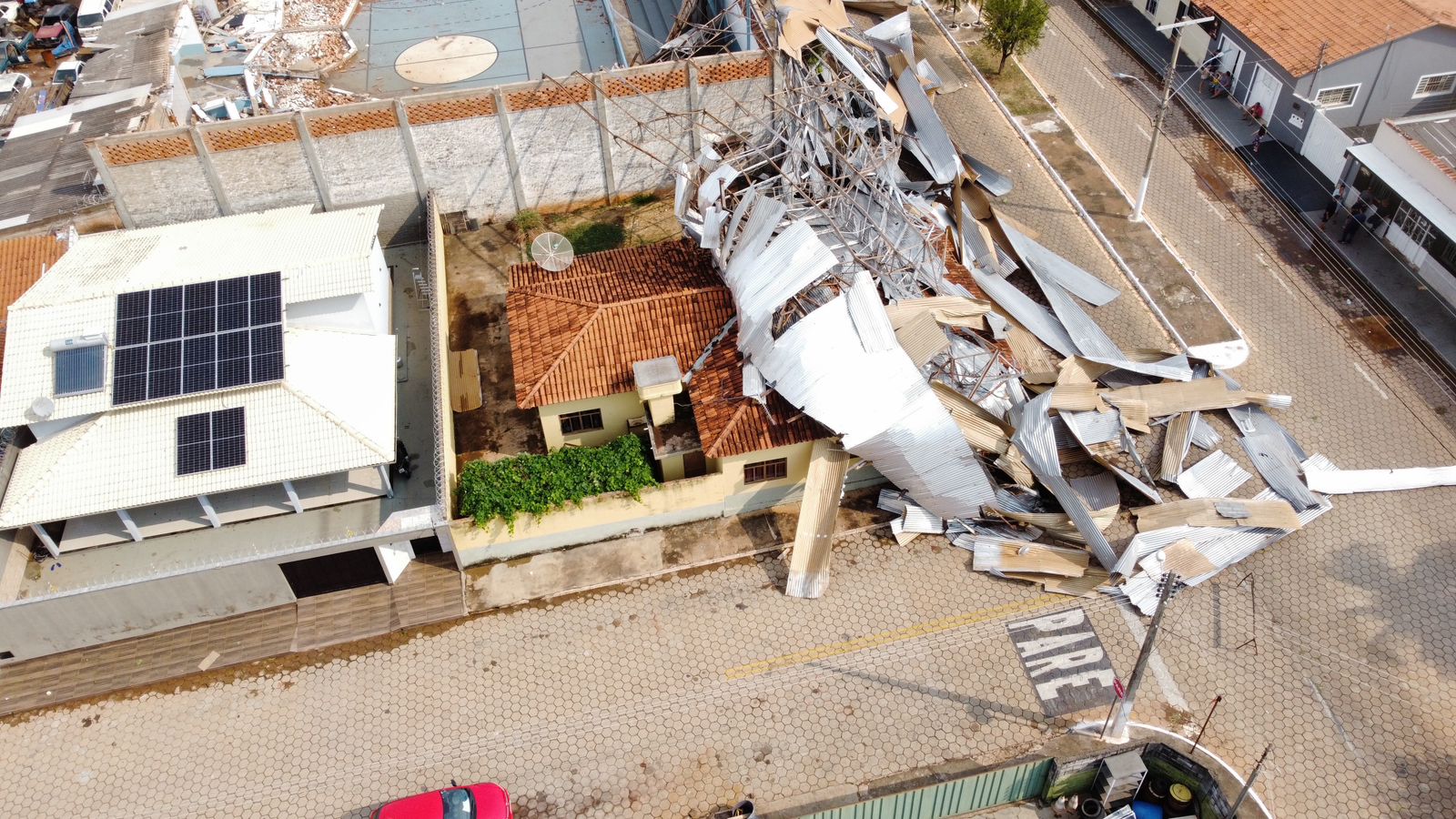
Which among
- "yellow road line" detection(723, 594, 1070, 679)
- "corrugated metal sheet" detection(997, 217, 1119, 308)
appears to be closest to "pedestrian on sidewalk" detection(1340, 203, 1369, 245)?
"corrugated metal sheet" detection(997, 217, 1119, 308)

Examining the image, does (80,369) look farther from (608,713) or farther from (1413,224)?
(1413,224)

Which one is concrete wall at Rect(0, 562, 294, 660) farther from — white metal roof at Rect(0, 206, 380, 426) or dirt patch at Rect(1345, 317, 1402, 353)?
dirt patch at Rect(1345, 317, 1402, 353)

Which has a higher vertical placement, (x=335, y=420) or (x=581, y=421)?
(x=335, y=420)

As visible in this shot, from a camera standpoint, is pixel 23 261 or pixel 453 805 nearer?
pixel 453 805

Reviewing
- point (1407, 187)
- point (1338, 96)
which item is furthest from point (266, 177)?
point (1338, 96)

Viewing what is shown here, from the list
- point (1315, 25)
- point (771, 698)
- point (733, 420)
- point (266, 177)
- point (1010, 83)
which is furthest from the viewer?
point (1010, 83)

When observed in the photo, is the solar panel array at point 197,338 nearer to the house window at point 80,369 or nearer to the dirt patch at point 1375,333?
the house window at point 80,369
